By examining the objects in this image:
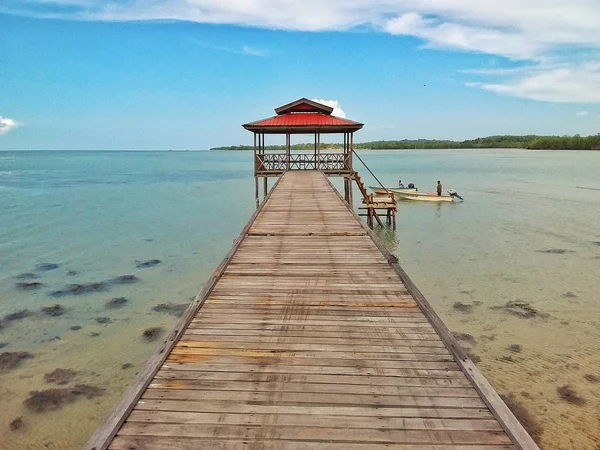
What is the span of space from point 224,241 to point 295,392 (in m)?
16.9

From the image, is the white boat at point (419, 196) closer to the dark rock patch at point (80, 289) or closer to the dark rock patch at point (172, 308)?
the dark rock patch at point (80, 289)

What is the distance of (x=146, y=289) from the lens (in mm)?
13391

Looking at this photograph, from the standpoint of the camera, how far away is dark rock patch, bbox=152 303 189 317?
1155cm

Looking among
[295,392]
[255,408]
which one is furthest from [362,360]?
[255,408]

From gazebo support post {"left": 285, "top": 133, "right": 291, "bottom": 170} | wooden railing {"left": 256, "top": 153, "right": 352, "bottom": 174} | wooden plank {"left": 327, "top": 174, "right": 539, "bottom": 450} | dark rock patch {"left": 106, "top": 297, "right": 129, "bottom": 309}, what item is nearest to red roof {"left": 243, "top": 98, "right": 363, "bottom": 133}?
gazebo support post {"left": 285, "top": 133, "right": 291, "bottom": 170}

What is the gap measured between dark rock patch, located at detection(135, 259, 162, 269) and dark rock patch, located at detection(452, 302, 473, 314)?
10.3 m

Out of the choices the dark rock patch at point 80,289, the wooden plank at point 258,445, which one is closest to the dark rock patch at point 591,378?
the wooden plank at point 258,445

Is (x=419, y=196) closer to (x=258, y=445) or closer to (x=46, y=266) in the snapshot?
(x=46, y=266)

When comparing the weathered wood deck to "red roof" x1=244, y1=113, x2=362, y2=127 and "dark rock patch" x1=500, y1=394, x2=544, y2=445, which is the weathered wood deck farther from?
"red roof" x1=244, y1=113, x2=362, y2=127

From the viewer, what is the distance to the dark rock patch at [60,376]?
8.26 metres

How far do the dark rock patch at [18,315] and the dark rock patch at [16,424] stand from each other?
4851 mm

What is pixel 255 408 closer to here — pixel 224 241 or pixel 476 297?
pixel 476 297

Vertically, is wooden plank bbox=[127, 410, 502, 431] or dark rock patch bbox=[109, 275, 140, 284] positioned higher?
wooden plank bbox=[127, 410, 502, 431]

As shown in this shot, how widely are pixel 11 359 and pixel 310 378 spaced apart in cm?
788
